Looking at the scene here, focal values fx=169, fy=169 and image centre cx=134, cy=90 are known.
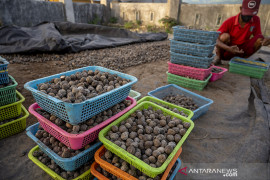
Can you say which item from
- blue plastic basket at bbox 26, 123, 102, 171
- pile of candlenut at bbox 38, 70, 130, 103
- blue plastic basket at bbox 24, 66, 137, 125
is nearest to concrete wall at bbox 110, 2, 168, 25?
pile of candlenut at bbox 38, 70, 130, 103

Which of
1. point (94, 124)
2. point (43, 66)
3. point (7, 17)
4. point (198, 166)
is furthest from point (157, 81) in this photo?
point (7, 17)

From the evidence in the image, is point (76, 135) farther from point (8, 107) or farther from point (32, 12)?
point (32, 12)

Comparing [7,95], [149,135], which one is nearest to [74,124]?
[149,135]

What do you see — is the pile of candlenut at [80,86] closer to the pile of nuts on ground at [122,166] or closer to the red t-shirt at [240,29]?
the pile of nuts on ground at [122,166]

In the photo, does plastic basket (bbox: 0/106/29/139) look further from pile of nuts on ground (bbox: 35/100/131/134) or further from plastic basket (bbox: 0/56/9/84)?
pile of nuts on ground (bbox: 35/100/131/134)

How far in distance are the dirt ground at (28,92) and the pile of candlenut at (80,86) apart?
782 mm

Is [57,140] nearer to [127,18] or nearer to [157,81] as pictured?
[157,81]

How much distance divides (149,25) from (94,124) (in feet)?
29.0

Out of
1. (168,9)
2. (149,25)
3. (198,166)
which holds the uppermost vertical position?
(168,9)

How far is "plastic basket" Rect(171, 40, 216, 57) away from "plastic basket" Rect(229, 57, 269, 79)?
1220 millimetres

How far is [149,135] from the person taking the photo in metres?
1.36

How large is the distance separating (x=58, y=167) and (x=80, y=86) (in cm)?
73

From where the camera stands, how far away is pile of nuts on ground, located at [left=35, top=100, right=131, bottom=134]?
4.23 feet

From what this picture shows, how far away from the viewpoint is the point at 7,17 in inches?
233
